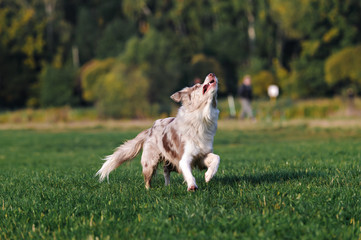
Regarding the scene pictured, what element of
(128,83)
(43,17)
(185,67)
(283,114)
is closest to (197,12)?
(185,67)

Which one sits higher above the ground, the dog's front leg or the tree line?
the tree line

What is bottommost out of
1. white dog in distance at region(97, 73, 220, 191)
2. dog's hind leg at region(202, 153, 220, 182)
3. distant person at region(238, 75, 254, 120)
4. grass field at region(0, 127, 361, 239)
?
distant person at region(238, 75, 254, 120)

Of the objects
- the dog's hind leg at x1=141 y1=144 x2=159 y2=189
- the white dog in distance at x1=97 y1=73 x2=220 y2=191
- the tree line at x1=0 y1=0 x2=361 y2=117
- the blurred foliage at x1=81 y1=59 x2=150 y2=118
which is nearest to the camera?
the white dog in distance at x1=97 y1=73 x2=220 y2=191

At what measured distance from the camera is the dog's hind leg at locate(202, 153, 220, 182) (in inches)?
241

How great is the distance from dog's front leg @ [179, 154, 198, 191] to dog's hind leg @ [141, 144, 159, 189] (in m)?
0.58

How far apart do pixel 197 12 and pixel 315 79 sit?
675 inches

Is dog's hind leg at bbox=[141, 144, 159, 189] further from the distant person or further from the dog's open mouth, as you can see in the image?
the distant person

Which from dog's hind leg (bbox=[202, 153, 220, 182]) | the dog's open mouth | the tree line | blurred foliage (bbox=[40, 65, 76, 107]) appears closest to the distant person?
the tree line

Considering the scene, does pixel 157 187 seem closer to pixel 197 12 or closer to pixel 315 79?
pixel 315 79

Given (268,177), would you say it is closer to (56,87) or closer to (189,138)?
(189,138)

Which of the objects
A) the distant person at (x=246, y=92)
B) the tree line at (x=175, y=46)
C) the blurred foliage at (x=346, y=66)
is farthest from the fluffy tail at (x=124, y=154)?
the blurred foliage at (x=346, y=66)

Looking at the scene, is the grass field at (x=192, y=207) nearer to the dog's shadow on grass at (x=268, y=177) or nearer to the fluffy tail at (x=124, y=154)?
the dog's shadow on grass at (x=268, y=177)

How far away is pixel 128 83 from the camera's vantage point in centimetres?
3772

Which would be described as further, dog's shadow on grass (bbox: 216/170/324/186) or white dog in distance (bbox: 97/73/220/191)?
dog's shadow on grass (bbox: 216/170/324/186)
